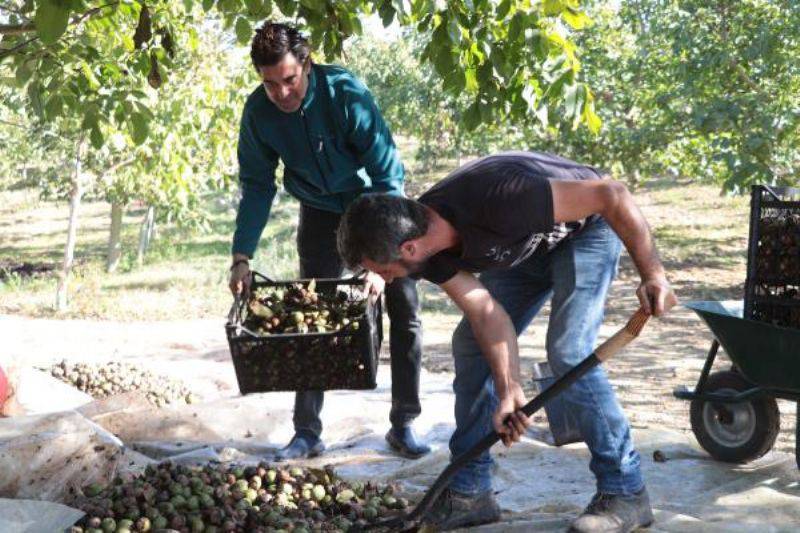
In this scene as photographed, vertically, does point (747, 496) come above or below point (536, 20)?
below

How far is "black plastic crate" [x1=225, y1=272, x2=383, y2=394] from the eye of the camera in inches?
132

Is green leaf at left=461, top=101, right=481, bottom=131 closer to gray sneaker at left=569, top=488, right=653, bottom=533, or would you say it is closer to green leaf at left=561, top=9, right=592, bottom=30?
green leaf at left=561, top=9, right=592, bottom=30

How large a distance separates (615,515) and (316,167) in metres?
1.62

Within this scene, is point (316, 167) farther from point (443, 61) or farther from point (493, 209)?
point (493, 209)

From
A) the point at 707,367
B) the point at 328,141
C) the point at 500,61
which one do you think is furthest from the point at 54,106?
the point at 707,367

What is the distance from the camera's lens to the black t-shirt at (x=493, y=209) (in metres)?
2.56

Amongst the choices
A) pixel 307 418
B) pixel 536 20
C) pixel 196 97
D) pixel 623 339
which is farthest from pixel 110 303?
pixel 623 339

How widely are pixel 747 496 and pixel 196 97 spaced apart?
21.3 feet

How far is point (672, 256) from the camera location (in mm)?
11445

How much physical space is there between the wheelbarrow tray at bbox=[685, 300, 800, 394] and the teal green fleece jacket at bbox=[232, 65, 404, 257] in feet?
→ 4.00

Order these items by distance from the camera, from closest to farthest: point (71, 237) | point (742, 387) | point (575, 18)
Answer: point (575, 18) < point (742, 387) < point (71, 237)

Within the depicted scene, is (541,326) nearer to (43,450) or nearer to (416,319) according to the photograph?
(416,319)

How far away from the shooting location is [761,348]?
337cm

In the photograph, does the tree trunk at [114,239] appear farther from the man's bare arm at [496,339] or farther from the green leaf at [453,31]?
the man's bare arm at [496,339]
